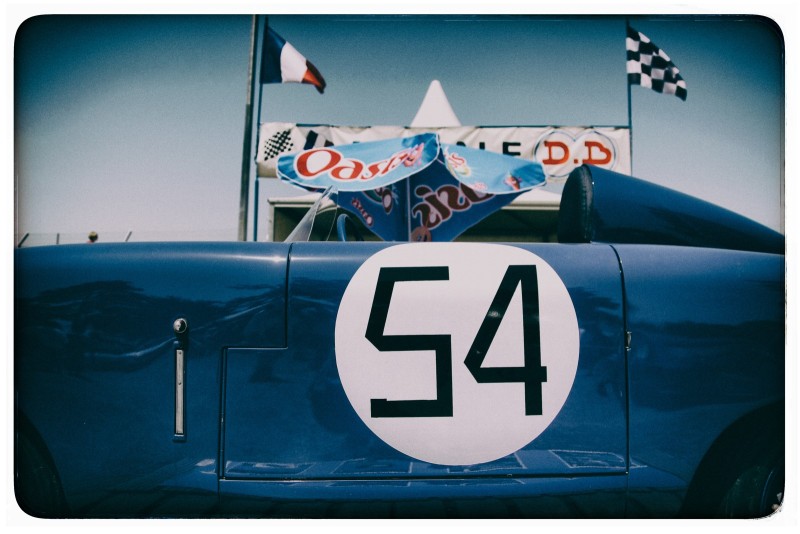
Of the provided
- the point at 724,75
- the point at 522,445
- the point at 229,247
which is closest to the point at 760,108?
the point at 724,75

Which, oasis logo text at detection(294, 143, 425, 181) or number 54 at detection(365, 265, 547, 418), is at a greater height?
oasis logo text at detection(294, 143, 425, 181)

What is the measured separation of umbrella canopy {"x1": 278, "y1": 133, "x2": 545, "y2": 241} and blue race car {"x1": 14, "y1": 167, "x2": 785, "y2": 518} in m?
2.35

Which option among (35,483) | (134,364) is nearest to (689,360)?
(134,364)

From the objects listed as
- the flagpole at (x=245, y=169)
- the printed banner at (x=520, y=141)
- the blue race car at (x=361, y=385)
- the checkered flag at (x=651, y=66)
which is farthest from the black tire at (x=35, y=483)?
the printed banner at (x=520, y=141)

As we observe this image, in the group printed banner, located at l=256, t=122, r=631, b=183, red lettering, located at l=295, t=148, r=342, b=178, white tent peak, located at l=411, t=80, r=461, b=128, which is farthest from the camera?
white tent peak, located at l=411, t=80, r=461, b=128

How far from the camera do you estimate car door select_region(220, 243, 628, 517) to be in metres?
1.34

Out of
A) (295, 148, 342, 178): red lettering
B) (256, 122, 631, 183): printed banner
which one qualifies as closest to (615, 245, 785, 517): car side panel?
(295, 148, 342, 178): red lettering

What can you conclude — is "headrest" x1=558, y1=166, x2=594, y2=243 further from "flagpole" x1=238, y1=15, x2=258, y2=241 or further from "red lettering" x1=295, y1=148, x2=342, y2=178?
"flagpole" x1=238, y1=15, x2=258, y2=241

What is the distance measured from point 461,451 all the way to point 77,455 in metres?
1.04

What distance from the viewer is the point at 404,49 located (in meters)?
1.75

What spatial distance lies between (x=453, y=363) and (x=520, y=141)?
8916 millimetres

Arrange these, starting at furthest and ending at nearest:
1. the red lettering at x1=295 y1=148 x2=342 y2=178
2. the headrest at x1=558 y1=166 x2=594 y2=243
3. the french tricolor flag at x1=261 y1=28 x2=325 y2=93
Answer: the french tricolor flag at x1=261 y1=28 x2=325 y2=93, the red lettering at x1=295 y1=148 x2=342 y2=178, the headrest at x1=558 y1=166 x2=594 y2=243

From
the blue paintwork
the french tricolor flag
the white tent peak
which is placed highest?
the white tent peak

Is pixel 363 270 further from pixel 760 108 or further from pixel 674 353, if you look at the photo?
pixel 760 108
